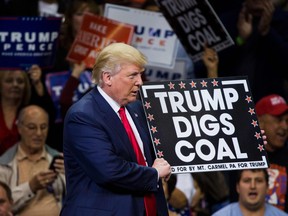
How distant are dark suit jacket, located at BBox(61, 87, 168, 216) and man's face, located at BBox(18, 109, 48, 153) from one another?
265cm

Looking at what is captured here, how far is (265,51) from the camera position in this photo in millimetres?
9242

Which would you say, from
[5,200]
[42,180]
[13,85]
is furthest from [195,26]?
[5,200]

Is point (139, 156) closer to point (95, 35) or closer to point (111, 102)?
point (111, 102)

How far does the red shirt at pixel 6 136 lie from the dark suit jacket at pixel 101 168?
9.76ft

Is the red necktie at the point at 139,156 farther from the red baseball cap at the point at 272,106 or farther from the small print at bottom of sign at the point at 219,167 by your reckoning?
the red baseball cap at the point at 272,106

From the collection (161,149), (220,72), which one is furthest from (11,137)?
(161,149)

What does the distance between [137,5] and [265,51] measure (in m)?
1.46

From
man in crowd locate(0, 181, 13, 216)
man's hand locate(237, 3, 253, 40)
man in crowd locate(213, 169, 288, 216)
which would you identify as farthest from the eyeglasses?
man's hand locate(237, 3, 253, 40)

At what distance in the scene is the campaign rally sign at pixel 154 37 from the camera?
9195 millimetres

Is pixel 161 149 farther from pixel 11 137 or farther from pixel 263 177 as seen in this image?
pixel 11 137

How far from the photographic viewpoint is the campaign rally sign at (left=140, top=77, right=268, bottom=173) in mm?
5777

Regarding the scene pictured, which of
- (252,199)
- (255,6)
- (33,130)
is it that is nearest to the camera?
(252,199)

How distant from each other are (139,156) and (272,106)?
10.9ft

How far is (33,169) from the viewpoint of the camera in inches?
322
